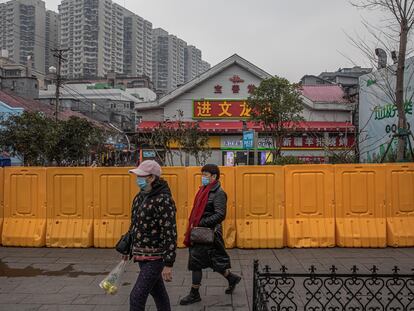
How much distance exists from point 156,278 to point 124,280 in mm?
2350

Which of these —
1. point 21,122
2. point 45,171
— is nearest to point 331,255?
point 45,171

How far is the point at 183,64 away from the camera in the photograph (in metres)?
78.4

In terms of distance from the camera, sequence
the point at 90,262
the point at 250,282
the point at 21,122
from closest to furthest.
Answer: the point at 250,282, the point at 90,262, the point at 21,122

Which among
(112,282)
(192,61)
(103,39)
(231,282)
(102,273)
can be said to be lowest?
(102,273)

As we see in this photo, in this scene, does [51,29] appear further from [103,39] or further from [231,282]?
[231,282]

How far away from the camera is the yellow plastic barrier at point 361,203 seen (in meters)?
8.38

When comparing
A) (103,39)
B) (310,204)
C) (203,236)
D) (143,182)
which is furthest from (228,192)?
(103,39)

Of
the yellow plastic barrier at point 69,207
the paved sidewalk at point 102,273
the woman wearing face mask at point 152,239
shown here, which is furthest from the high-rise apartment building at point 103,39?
the woman wearing face mask at point 152,239

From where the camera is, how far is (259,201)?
843cm

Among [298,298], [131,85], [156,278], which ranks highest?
[131,85]

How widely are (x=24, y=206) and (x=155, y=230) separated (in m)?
5.41

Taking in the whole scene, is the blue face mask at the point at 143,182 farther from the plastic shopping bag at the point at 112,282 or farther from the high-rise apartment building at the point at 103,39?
the high-rise apartment building at the point at 103,39

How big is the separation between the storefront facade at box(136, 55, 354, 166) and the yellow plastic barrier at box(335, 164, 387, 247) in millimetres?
15380

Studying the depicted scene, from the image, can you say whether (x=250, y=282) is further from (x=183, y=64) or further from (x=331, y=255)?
(x=183, y=64)
